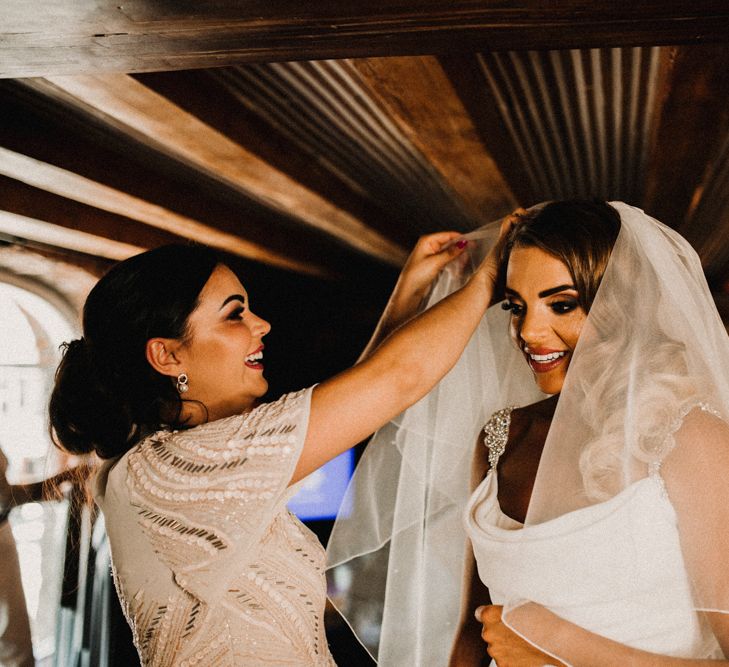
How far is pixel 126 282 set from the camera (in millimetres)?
1610

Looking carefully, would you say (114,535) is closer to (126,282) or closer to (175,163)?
(126,282)

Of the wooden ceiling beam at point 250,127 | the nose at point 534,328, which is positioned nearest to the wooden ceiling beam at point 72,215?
the wooden ceiling beam at point 250,127

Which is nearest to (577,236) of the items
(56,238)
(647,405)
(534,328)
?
(534,328)

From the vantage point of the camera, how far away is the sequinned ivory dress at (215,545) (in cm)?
139

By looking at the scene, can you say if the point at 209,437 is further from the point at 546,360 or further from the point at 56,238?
the point at 56,238

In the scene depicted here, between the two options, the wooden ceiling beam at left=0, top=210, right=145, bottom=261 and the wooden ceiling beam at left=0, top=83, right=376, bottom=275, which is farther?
the wooden ceiling beam at left=0, top=210, right=145, bottom=261

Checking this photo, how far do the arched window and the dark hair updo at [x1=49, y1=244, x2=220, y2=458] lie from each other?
2.60 feet

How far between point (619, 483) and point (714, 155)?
2.11 m

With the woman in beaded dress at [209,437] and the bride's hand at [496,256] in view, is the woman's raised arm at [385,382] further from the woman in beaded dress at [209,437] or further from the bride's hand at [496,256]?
the bride's hand at [496,256]

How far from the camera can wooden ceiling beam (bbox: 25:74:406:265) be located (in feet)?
7.24

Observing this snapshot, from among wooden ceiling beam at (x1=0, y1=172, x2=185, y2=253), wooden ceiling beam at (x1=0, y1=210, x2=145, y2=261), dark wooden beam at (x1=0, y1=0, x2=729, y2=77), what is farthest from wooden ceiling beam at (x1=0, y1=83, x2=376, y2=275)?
dark wooden beam at (x1=0, y1=0, x2=729, y2=77)

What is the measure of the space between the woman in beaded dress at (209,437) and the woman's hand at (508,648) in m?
0.40

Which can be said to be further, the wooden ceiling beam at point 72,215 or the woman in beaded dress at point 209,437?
the wooden ceiling beam at point 72,215

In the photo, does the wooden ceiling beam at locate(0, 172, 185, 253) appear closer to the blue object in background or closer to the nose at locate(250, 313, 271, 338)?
the nose at locate(250, 313, 271, 338)
